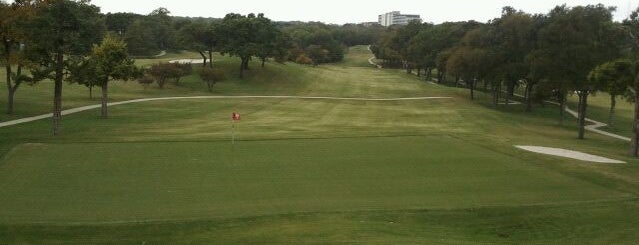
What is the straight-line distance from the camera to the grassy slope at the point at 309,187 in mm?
18234

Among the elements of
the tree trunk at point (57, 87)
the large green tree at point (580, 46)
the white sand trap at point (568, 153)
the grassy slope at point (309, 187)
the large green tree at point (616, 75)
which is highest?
the large green tree at point (580, 46)

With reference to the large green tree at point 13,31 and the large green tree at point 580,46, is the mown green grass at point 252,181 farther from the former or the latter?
the large green tree at point 580,46

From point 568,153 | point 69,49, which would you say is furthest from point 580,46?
point 69,49

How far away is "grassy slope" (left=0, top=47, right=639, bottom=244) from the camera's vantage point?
59.8ft

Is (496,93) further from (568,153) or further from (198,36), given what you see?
(198,36)

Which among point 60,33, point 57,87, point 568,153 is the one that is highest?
point 60,33

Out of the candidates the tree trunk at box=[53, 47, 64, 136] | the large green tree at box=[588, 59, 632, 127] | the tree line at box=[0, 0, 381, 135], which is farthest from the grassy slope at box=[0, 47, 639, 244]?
the large green tree at box=[588, 59, 632, 127]

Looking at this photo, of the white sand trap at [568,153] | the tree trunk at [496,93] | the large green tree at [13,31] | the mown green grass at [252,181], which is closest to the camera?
the mown green grass at [252,181]

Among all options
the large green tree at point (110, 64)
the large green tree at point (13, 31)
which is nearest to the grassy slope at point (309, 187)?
the large green tree at point (110, 64)

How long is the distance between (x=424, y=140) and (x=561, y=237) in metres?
17.3

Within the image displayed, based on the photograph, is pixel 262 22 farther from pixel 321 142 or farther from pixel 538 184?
pixel 538 184

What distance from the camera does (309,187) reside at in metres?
23.1

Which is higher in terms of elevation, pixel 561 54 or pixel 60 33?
pixel 561 54

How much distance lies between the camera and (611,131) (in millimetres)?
59438
